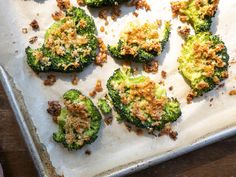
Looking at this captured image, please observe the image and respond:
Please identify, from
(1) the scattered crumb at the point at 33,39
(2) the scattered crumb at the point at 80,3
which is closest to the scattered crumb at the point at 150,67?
(2) the scattered crumb at the point at 80,3

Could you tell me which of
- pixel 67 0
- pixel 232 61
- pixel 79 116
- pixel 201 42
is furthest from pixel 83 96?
pixel 232 61

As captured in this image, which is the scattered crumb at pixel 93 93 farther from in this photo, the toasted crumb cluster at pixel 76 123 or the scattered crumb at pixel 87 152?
the scattered crumb at pixel 87 152

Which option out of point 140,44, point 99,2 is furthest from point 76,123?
point 99,2

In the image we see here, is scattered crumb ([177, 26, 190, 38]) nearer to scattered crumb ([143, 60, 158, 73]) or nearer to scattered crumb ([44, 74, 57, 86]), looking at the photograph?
scattered crumb ([143, 60, 158, 73])

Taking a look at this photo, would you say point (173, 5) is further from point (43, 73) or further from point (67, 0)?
point (43, 73)

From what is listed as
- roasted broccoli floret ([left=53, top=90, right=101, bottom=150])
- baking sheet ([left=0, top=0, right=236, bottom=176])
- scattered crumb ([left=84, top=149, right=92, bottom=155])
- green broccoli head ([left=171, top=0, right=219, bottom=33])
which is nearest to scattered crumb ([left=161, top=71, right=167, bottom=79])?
baking sheet ([left=0, top=0, right=236, bottom=176])
